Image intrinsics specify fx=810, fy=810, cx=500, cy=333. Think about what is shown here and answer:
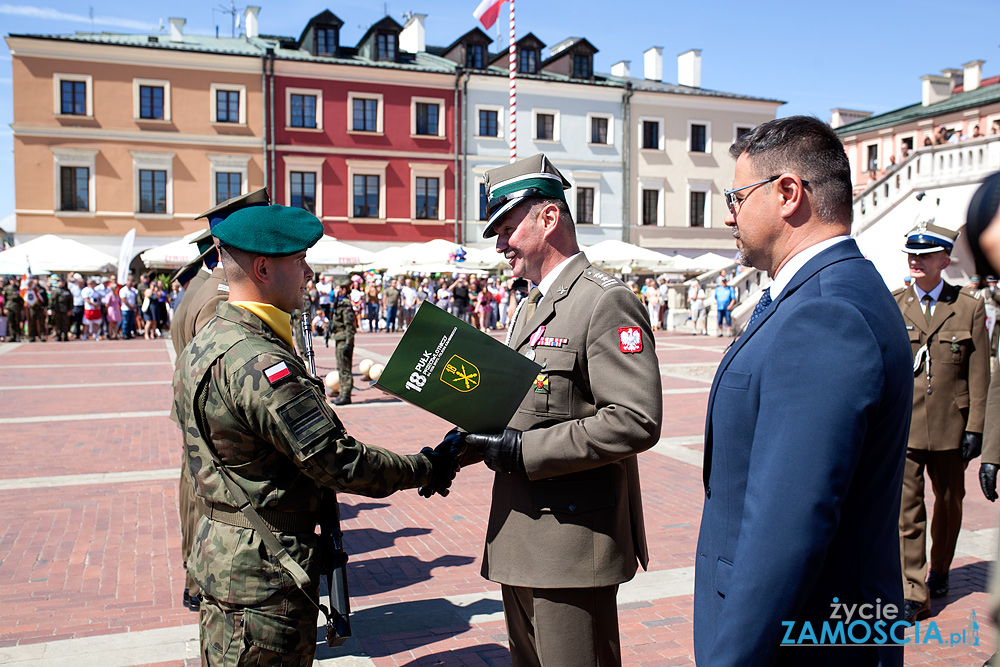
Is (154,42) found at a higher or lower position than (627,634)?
higher

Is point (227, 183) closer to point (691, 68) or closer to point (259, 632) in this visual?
point (691, 68)

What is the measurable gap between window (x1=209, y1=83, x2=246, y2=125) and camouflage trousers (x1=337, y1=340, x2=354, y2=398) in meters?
25.2

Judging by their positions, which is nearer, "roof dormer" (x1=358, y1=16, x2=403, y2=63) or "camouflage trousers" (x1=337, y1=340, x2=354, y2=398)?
"camouflage trousers" (x1=337, y1=340, x2=354, y2=398)

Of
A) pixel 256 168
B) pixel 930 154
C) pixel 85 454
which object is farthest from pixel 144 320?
pixel 930 154

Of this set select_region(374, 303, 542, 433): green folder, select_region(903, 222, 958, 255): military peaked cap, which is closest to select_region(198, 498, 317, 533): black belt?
select_region(374, 303, 542, 433): green folder

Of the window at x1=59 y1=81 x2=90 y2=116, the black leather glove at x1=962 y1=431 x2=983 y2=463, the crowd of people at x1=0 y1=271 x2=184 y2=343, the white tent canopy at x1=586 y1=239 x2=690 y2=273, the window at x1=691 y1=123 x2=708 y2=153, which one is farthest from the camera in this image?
the window at x1=691 y1=123 x2=708 y2=153

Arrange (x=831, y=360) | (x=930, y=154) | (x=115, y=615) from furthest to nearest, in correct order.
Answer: (x=930, y=154) < (x=115, y=615) < (x=831, y=360)

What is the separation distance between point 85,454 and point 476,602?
5595 mm

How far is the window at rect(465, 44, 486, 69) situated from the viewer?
3847 centimetres

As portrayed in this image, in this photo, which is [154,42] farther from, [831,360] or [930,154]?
[831,360]

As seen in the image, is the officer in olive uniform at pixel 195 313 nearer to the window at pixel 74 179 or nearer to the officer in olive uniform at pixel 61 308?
Answer: the officer in olive uniform at pixel 61 308

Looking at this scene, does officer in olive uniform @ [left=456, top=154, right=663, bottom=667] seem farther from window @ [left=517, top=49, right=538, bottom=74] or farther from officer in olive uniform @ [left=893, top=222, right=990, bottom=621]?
window @ [left=517, top=49, right=538, bottom=74]

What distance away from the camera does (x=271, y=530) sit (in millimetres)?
2426

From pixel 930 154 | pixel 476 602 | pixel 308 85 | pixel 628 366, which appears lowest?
pixel 476 602
